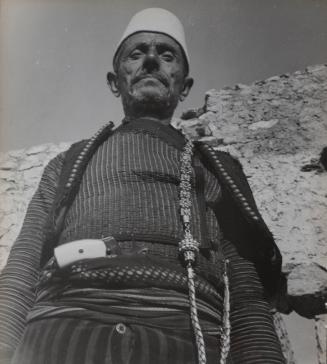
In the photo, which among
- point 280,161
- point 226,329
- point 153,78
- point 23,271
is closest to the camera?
point 226,329

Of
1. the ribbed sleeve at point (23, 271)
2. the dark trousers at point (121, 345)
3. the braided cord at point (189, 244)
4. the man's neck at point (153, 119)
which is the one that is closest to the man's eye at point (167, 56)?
the man's neck at point (153, 119)

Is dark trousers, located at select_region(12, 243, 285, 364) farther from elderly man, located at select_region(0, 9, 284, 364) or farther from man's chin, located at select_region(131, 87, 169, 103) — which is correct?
man's chin, located at select_region(131, 87, 169, 103)

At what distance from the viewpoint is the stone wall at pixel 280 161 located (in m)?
2.00

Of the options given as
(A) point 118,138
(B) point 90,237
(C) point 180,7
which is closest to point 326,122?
(C) point 180,7

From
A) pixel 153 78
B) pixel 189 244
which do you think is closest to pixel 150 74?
pixel 153 78

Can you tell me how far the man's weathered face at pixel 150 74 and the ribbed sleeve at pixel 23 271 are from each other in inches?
15.2

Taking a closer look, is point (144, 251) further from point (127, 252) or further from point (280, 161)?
point (280, 161)

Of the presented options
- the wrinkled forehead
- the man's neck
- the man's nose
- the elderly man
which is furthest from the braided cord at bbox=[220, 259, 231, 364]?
the wrinkled forehead

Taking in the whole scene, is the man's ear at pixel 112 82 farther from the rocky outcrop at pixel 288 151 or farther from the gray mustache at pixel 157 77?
the rocky outcrop at pixel 288 151

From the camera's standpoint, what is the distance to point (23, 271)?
5.25 ft

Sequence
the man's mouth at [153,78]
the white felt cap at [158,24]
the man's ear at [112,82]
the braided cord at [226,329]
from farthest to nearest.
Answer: the man's ear at [112,82] < the white felt cap at [158,24] < the man's mouth at [153,78] < the braided cord at [226,329]

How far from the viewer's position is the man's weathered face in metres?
1.94

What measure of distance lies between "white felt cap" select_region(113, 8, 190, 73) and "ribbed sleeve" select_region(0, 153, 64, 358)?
63 cm

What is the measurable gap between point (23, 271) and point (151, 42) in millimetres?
950
